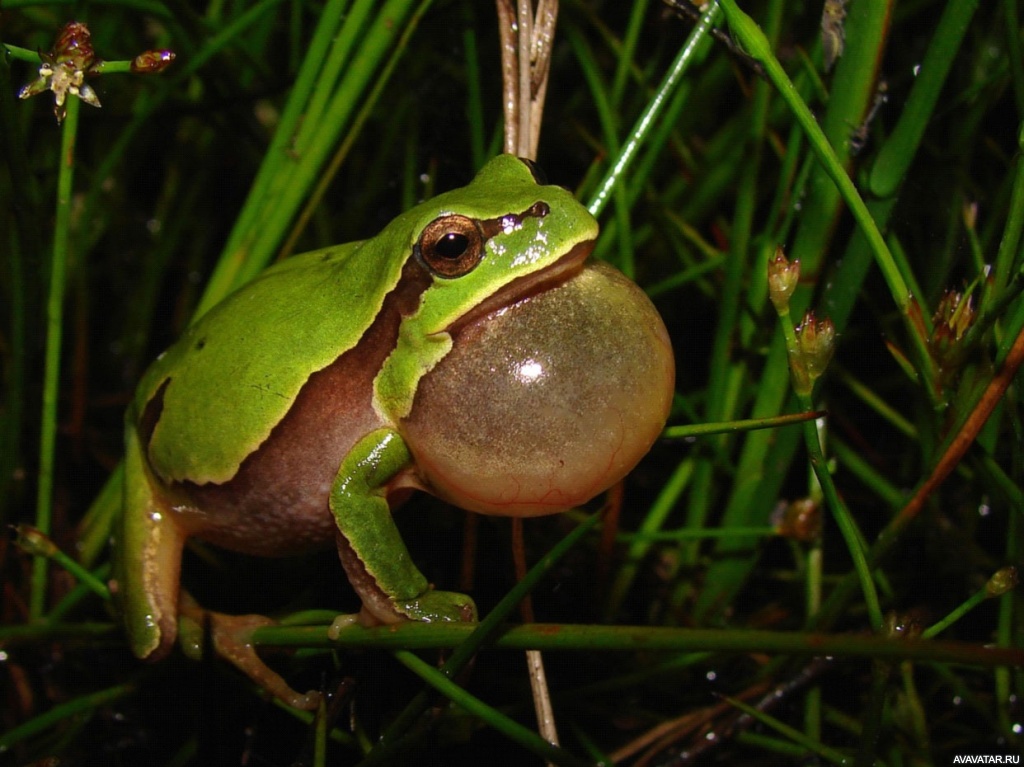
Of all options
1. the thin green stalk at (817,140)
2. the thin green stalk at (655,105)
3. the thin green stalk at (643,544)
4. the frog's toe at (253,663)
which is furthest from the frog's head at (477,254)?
the thin green stalk at (643,544)

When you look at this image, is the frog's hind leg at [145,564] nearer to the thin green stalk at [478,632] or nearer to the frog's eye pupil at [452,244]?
the thin green stalk at [478,632]

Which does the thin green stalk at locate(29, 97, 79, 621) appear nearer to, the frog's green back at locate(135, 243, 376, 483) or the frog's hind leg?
the frog's hind leg

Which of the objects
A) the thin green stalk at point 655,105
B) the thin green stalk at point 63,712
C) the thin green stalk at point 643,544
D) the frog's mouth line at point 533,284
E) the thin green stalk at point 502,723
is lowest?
the thin green stalk at point 63,712

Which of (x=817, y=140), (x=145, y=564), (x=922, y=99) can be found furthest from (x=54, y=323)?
(x=922, y=99)

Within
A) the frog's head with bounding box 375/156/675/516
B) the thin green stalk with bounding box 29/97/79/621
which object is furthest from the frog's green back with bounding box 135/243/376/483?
the thin green stalk with bounding box 29/97/79/621

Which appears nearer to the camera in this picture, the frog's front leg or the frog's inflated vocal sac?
the frog's inflated vocal sac

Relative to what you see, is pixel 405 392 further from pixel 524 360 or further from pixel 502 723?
pixel 502 723
